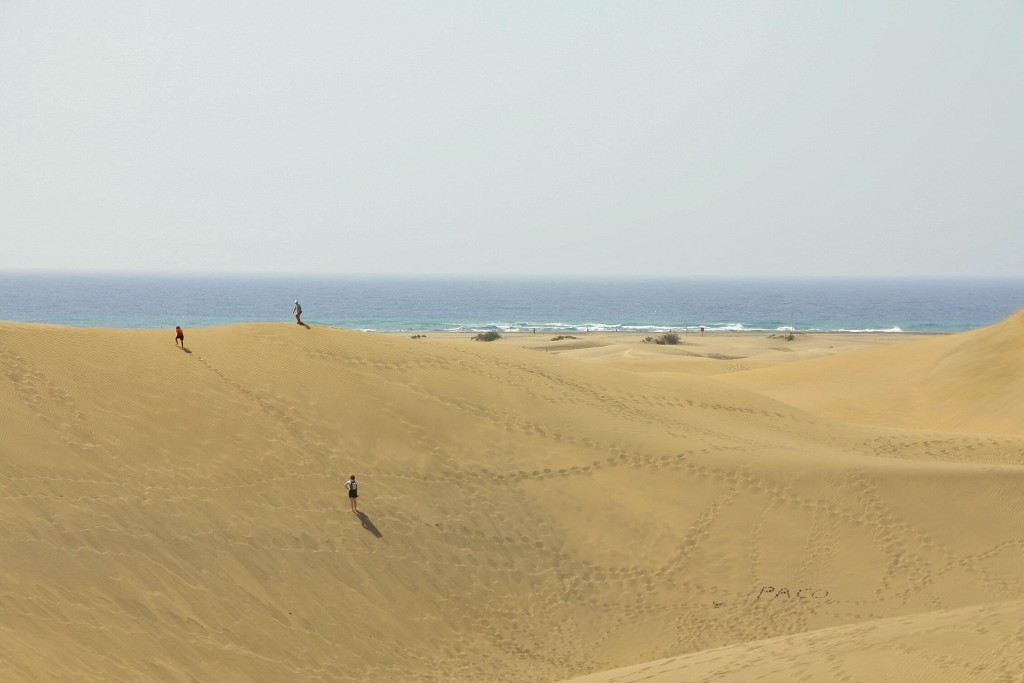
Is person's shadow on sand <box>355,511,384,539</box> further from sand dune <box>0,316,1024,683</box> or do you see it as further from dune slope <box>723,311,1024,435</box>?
dune slope <box>723,311,1024,435</box>

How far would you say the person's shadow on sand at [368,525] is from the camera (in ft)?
52.2

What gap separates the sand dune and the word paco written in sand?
54 mm

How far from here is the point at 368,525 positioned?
1600cm

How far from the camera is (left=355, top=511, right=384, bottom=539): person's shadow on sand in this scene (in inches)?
626

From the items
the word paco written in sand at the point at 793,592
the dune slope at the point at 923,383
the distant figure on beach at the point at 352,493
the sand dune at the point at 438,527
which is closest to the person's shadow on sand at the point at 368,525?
the sand dune at the point at 438,527

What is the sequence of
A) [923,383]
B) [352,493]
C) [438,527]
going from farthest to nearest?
1. [923,383]
2. [438,527]
3. [352,493]

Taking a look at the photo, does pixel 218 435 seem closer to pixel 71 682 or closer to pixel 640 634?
pixel 71 682

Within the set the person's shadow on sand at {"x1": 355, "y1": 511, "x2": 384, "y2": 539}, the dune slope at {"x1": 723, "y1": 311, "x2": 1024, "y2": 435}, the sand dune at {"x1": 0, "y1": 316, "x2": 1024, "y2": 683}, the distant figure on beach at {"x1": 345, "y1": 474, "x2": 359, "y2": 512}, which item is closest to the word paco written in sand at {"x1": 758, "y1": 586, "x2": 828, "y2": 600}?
the sand dune at {"x1": 0, "y1": 316, "x2": 1024, "y2": 683}

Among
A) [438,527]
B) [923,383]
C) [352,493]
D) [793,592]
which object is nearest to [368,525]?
[352,493]

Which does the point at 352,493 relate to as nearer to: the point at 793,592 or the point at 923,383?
the point at 793,592

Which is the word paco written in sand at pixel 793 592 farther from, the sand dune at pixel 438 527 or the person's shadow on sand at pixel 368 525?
the person's shadow on sand at pixel 368 525

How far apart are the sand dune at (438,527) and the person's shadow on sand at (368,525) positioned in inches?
1.6

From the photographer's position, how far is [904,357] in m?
39.8

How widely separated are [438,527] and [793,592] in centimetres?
674
